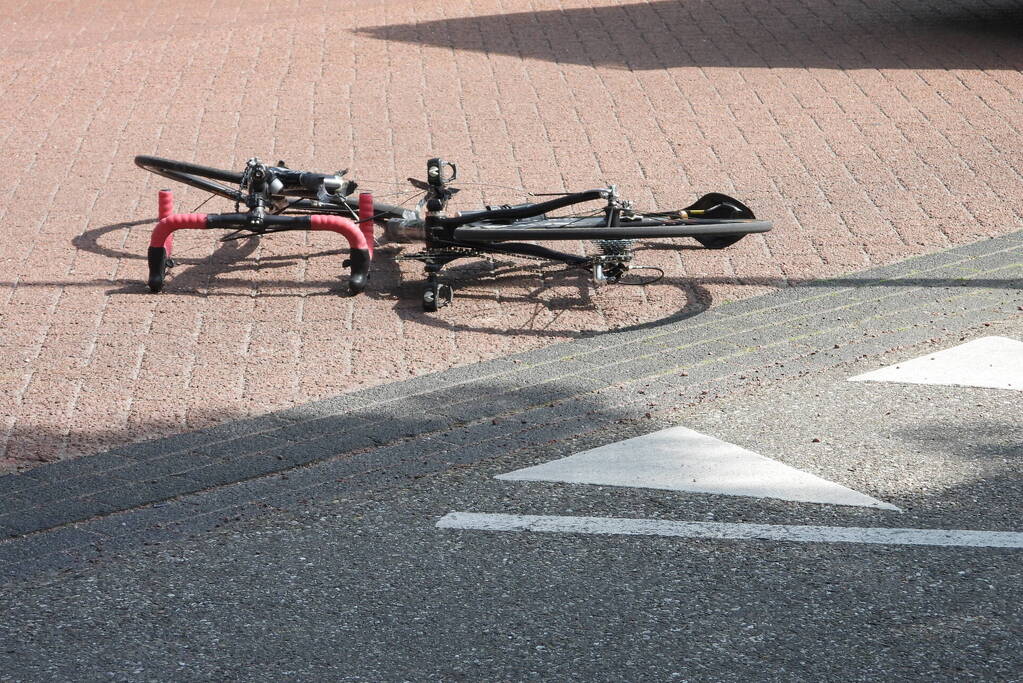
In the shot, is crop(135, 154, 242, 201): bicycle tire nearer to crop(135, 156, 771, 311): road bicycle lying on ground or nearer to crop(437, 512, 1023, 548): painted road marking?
crop(135, 156, 771, 311): road bicycle lying on ground

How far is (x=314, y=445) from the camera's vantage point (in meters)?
5.00

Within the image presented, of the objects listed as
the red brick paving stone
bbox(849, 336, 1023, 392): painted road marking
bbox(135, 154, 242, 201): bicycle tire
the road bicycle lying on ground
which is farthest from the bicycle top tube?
bbox(849, 336, 1023, 392): painted road marking

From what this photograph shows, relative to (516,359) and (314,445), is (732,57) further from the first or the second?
(314,445)

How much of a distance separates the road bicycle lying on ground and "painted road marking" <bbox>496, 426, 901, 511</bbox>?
166cm

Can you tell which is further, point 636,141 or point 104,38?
point 104,38

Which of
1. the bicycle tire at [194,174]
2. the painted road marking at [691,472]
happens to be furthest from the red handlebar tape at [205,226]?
the painted road marking at [691,472]

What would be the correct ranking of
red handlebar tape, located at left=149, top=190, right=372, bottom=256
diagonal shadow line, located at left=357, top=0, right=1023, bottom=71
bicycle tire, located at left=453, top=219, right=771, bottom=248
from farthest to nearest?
diagonal shadow line, located at left=357, top=0, right=1023, bottom=71
red handlebar tape, located at left=149, top=190, right=372, bottom=256
bicycle tire, located at left=453, top=219, right=771, bottom=248

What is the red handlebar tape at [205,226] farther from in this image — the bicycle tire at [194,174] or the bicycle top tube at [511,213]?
the bicycle tire at [194,174]

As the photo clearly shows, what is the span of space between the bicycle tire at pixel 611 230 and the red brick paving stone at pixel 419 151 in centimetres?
32

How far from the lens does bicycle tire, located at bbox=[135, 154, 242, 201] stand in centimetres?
754

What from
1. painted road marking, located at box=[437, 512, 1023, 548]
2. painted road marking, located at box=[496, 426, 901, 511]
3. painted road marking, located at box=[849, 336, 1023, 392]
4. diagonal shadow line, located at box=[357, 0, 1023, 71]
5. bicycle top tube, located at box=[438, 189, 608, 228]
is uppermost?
diagonal shadow line, located at box=[357, 0, 1023, 71]

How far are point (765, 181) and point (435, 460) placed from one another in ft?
13.7

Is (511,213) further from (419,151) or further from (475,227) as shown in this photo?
(419,151)

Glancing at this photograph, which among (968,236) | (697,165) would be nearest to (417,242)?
(697,165)
